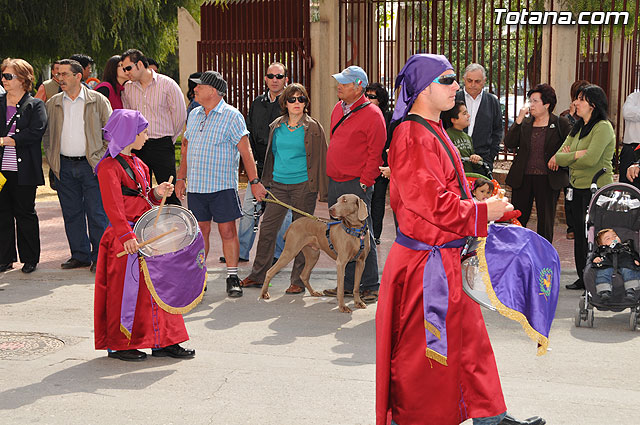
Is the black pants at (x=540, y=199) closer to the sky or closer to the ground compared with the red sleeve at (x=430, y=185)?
closer to the ground

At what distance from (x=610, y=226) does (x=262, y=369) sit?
334cm

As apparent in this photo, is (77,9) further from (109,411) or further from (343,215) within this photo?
(109,411)

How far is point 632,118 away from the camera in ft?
36.0

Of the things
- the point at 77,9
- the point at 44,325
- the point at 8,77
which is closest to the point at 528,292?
the point at 44,325

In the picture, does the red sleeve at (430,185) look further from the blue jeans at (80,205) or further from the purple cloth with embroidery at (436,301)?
the blue jeans at (80,205)

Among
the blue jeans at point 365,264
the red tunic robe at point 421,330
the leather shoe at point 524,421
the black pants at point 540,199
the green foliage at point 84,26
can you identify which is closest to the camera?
the red tunic robe at point 421,330

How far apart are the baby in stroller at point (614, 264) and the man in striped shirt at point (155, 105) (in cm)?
469

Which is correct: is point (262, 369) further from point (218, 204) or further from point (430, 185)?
point (218, 204)

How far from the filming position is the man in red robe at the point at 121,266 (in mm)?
6184

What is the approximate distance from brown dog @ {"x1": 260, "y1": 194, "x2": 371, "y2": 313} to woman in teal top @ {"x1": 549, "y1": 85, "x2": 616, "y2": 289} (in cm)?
215

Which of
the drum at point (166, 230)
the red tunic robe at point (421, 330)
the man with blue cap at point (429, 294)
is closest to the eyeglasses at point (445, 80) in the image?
the man with blue cap at point (429, 294)

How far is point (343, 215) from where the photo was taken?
7773 millimetres

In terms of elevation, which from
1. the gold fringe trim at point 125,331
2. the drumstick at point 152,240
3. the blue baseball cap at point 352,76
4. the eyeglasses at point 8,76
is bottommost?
the gold fringe trim at point 125,331

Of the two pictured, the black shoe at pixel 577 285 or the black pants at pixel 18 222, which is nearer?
the black shoe at pixel 577 285
